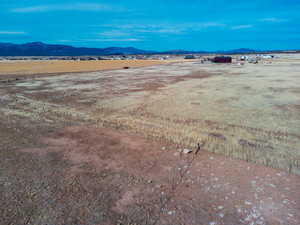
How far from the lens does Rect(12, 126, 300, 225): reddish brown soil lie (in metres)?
2.94

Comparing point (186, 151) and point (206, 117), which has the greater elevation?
point (206, 117)

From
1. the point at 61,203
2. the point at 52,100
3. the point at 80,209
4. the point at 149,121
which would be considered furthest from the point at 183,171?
the point at 52,100

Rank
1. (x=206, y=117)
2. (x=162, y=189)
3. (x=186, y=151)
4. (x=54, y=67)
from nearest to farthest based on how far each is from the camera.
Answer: (x=162, y=189) → (x=186, y=151) → (x=206, y=117) → (x=54, y=67)

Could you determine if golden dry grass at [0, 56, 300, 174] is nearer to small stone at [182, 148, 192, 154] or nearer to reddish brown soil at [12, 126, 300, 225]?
small stone at [182, 148, 192, 154]

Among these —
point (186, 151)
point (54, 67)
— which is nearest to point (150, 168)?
point (186, 151)

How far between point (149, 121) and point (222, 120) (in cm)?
283

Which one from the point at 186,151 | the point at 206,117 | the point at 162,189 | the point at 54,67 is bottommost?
the point at 162,189

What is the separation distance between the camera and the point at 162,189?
3.55 metres

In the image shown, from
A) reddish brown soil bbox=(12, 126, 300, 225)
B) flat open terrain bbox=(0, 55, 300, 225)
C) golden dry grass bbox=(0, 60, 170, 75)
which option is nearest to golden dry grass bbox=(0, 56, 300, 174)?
flat open terrain bbox=(0, 55, 300, 225)

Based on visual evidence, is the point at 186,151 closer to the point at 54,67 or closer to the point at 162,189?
the point at 162,189

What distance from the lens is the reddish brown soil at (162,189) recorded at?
294 centimetres


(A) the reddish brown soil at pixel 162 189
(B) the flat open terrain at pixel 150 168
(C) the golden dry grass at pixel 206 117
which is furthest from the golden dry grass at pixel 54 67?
(A) the reddish brown soil at pixel 162 189

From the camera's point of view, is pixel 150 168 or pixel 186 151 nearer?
pixel 150 168

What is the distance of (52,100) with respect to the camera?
1104 cm
